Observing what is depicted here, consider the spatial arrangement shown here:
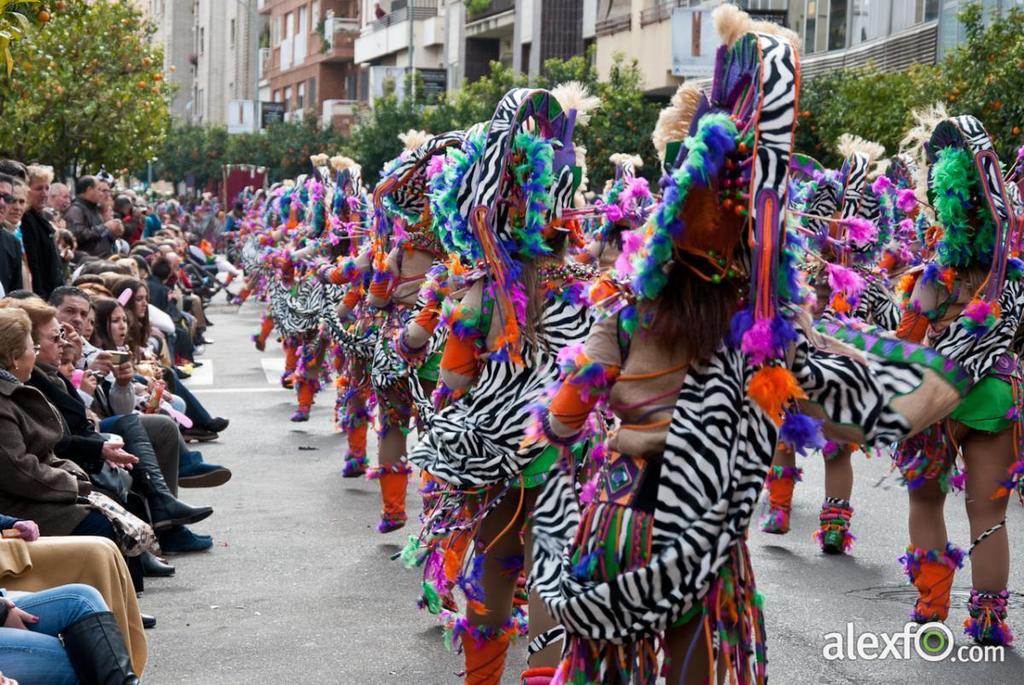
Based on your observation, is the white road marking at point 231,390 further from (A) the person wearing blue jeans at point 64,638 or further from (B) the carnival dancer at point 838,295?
(A) the person wearing blue jeans at point 64,638

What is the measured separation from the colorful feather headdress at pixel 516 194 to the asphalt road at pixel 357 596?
61.0 inches

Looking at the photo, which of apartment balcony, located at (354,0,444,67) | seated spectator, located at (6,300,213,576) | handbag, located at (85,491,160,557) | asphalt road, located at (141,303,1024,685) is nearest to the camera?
asphalt road, located at (141,303,1024,685)

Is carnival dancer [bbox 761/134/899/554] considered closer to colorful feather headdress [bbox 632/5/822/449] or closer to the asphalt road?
the asphalt road

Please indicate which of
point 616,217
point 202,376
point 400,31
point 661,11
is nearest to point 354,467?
point 616,217

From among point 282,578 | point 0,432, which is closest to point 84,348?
point 282,578

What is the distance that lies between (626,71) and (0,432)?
26.1 m

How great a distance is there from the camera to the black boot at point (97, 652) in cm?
529

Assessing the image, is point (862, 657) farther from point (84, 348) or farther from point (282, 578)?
point (84, 348)

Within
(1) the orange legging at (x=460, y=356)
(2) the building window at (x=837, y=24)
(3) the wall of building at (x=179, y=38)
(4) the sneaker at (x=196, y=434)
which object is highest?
(3) the wall of building at (x=179, y=38)

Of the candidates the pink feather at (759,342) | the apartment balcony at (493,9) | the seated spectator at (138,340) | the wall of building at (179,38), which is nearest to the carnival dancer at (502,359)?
the pink feather at (759,342)

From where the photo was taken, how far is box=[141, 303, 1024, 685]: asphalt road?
6641 millimetres

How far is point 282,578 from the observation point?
8.48 meters

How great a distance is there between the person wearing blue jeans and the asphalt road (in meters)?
1.13

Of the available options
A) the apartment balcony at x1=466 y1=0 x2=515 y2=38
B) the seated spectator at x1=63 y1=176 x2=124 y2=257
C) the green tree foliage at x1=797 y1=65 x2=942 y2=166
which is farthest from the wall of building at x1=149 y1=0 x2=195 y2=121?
the seated spectator at x1=63 y1=176 x2=124 y2=257
